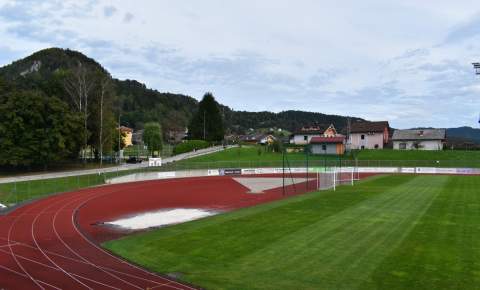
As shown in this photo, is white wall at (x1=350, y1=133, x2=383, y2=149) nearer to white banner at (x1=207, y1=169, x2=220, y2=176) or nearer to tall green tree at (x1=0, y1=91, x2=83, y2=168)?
white banner at (x1=207, y1=169, x2=220, y2=176)

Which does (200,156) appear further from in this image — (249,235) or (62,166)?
(249,235)

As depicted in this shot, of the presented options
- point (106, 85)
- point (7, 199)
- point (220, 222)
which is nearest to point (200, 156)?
point (106, 85)

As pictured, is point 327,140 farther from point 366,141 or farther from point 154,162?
point 154,162

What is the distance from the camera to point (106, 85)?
72250mm

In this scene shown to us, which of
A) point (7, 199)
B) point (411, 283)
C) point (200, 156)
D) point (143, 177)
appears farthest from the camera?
point (200, 156)

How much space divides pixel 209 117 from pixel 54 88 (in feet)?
171

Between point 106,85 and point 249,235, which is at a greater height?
point 106,85

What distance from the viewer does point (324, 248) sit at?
19031 millimetres

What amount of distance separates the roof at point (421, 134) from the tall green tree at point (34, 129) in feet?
244

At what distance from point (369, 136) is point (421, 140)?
39.7 ft

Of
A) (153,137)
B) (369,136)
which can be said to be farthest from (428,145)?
(153,137)

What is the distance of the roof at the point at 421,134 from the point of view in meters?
99.1

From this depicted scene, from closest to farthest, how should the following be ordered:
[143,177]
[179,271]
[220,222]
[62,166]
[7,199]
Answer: [179,271] → [220,222] → [7,199] → [143,177] → [62,166]

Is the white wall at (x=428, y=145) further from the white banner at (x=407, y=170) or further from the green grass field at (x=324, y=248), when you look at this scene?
the green grass field at (x=324, y=248)
